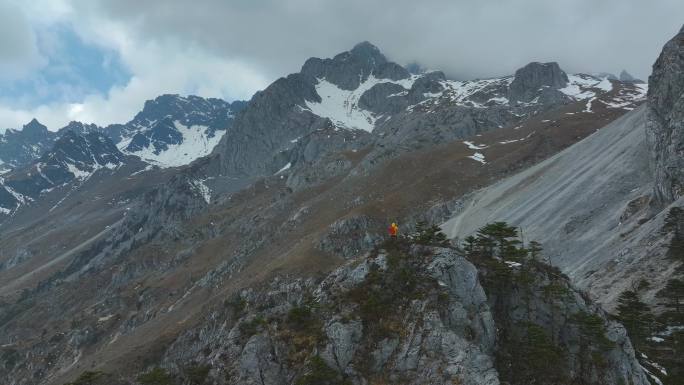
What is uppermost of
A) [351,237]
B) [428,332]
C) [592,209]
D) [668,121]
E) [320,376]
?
[668,121]

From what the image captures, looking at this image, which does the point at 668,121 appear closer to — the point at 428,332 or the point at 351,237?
the point at 428,332

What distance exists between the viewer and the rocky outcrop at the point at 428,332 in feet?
109

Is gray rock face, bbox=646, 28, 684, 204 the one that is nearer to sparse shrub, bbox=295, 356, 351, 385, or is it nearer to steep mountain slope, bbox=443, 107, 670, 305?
steep mountain slope, bbox=443, 107, 670, 305

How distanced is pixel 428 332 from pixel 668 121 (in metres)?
78.2

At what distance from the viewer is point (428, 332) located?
3425 centimetres

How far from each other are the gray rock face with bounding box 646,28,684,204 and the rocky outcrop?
50971 millimetres

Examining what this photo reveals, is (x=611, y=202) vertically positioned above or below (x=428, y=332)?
below

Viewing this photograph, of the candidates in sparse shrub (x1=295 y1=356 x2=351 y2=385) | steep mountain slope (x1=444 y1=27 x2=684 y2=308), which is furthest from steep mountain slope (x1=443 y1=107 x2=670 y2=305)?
sparse shrub (x1=295 y1=356 x2=351 y2=385)

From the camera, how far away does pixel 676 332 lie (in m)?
50.1

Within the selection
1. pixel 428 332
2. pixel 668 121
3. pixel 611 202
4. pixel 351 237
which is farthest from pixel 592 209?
pixel 351 237

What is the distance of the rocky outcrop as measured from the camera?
109ft

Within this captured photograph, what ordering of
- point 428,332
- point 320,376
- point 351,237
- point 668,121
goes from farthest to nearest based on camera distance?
point 351,237 → point 668,121 → point 428,332 → point 320,376

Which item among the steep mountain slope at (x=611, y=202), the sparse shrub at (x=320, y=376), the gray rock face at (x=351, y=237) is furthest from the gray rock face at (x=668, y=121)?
the gray rock face at (x=351, y=237)

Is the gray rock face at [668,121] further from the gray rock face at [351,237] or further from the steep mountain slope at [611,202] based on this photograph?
the gray rock face at [351,237]
